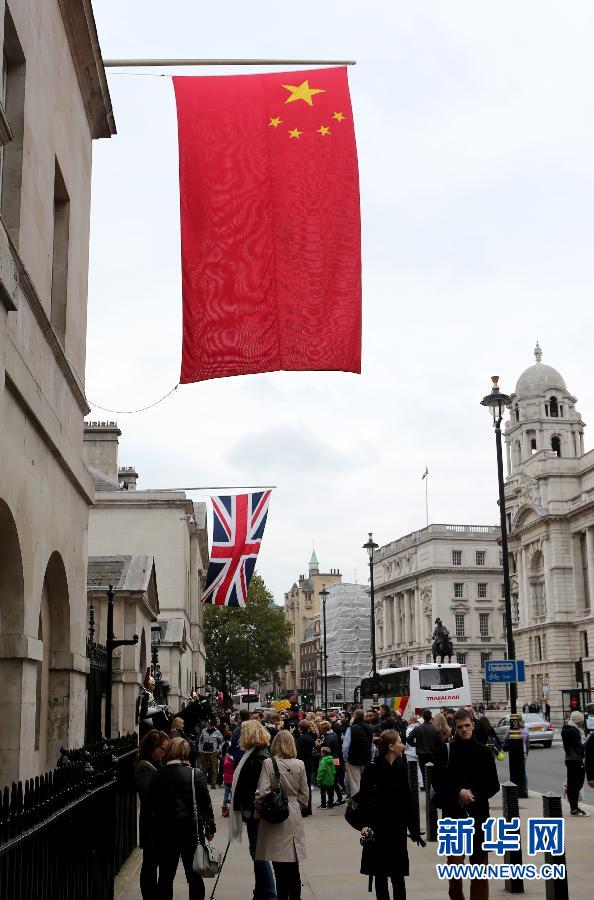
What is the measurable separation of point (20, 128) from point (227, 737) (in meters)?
20.3

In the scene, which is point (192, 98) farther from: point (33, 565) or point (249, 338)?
point (33, 565)

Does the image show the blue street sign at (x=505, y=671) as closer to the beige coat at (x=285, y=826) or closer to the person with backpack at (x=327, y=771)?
the person with backpack at (x=327, y=771)

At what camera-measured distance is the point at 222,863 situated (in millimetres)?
13078

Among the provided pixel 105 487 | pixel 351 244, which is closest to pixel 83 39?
pixel 351 244

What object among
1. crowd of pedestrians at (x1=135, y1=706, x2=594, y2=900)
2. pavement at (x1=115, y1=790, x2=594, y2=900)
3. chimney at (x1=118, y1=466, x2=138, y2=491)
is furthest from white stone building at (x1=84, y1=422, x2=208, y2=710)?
crowd of pedestrians at (x1=135, y1=706, x2=594, y2=900)

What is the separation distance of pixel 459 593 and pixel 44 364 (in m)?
113

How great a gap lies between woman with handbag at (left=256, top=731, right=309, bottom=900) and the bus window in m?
37.0

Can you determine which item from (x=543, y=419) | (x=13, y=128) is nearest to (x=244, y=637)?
(x=543, y=419)

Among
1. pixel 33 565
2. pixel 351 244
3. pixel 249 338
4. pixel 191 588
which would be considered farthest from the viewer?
pixel 191 588

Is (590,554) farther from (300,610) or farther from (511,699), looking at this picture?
(300,610)

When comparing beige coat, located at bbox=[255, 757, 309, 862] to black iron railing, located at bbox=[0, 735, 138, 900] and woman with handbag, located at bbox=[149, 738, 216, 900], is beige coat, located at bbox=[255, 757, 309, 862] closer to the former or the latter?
woman with handbag, located at bbox=[149, 738, 216, 900]

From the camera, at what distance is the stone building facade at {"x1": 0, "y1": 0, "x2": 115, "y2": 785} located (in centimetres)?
883

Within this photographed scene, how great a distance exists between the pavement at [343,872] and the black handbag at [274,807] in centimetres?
238

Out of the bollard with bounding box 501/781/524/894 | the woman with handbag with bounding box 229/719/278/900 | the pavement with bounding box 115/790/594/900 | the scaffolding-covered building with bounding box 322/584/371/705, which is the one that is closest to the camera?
the woman with handbag with bounding box 229/719/278/900
